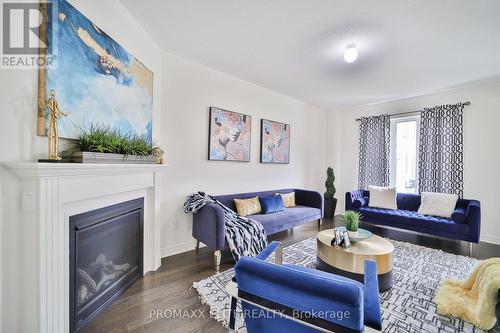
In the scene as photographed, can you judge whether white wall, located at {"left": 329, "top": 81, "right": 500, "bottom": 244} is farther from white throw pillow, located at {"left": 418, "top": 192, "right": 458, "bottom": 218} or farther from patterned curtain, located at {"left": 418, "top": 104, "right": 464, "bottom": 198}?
white throw pillow, located at {"left": 418, "top": 192, "right": 458, "bottom": 218}

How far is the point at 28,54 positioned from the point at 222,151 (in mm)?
2463

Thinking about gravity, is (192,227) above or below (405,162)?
below

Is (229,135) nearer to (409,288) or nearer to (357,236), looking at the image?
(357,236)

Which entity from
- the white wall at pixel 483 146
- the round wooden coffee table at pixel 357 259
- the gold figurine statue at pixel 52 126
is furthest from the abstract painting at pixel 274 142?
the gold figurine statue at pixel 52 126

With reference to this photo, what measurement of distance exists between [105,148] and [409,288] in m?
3.10

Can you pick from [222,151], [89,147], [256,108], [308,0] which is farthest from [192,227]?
[308,0]

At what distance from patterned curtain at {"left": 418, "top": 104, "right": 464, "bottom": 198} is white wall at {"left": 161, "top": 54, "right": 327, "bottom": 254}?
2.70m

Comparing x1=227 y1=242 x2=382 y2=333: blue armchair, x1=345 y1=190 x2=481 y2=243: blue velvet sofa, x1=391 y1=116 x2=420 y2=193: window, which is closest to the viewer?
x1=227 y1=242 x2=382 y2=333: blue armchair

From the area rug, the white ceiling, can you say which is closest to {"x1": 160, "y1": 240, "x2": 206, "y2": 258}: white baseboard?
the area rug

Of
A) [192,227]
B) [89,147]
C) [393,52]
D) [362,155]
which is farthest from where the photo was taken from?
[362,155]

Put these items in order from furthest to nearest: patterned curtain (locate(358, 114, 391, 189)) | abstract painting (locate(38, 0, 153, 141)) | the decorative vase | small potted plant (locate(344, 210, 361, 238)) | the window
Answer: the decorative vase < patterned curtain (locate(358, 114, 391, 189)) < the window < small potted plant (locate(344, 210, 361, 238)) < abstract painting (locate(38, 0, 153, 141))

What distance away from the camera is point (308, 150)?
5.37 meters

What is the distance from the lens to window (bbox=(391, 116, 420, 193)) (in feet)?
14.8

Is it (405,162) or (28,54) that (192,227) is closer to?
(28,54)
